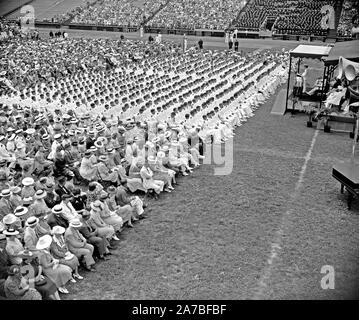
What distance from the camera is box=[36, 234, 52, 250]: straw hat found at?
6.78 metres

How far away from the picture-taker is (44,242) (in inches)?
271

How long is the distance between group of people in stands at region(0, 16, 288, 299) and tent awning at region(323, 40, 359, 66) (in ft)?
10.9

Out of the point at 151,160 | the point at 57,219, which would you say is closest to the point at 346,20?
the point at 151,160

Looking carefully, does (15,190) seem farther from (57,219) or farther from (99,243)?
(99,243)

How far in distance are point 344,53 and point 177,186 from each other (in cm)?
799

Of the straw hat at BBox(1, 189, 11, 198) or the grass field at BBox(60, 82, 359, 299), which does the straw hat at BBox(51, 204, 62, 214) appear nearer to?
the straw hat at BBox(1, 189, 11, 198)

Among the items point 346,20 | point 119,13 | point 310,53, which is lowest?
point 310,53

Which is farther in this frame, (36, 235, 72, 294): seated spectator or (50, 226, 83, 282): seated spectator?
(50, 226, 83, 282): seated spectator

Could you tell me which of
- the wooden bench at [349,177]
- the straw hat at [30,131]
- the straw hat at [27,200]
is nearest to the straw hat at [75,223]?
the straw hat at [27,200]

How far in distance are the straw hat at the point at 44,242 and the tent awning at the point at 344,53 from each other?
1087 cm

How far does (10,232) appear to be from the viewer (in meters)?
6.80

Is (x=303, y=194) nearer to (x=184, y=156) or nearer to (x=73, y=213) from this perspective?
(x=184, y=156)

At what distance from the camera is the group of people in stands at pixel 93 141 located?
711 cm

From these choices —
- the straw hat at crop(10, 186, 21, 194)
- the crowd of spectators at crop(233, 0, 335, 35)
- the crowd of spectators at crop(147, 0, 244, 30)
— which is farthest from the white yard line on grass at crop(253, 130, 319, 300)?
the crowd of spectators at crop(147, 0, 244, 30)
